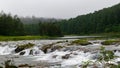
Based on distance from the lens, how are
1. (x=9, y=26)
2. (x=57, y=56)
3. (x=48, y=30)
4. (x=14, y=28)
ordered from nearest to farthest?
(x=57, y=56) < (x=9, y=26) < (x=14, y=28) < (x=48, y=30)

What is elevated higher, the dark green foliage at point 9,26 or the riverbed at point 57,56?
the dark green foliage at point 9,26

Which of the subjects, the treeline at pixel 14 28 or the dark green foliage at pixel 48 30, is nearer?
the treeline at pixel 14 28

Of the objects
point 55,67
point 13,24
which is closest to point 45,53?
point 55,67

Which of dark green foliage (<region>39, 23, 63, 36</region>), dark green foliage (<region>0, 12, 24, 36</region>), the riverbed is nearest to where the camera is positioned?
the riverbed

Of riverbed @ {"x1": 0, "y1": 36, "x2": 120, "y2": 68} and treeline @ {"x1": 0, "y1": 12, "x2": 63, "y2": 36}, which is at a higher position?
treeline @ {"x1": 0, "y1": 12, "x2": 63, "y2": 36}

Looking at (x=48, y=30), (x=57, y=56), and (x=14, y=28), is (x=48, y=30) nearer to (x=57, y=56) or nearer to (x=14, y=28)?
(x=14, y=28)

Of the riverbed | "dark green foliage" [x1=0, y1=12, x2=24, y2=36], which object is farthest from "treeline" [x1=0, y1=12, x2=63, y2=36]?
the riverbed

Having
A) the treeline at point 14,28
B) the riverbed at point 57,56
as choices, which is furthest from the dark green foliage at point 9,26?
the riverbed at point 57,56

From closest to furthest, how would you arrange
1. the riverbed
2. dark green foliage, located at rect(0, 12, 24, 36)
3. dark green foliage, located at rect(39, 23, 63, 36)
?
the riverbed → dark green foliage, located at rect(0, 12, 24, 36) → dark green foliage, located at rect(39, 23, 63, 36)

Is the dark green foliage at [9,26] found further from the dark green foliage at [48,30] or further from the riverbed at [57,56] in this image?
the riverbed at [57,56]

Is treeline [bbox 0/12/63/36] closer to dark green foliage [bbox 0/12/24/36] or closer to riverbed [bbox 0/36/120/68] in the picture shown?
dark green foliage [bbox 0/12/24/36]

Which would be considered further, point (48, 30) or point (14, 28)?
point (48, 30)

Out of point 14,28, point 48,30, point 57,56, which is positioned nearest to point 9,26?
point 14,28

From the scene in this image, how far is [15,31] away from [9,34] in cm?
584
